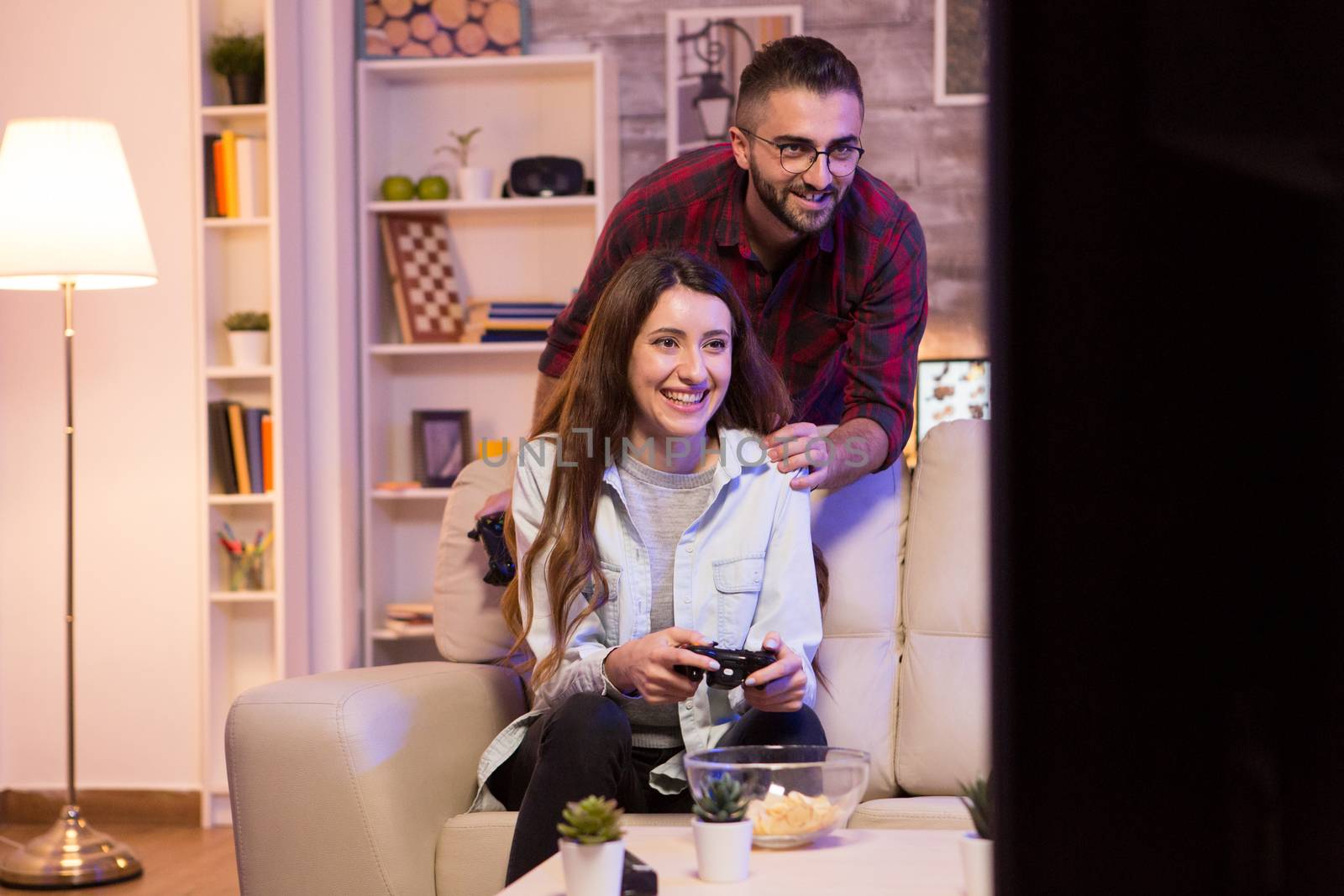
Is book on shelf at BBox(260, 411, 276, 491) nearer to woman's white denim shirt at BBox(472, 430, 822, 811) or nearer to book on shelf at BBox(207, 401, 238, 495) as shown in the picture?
book on shelf at BBox(207, 401, 238, 495)

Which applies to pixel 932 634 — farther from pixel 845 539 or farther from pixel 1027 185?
pixel 1027 185

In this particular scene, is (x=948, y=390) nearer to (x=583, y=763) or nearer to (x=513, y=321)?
(x=513, y=321)

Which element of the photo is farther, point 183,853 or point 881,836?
point 183,853

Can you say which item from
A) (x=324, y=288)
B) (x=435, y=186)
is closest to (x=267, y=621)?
(x=324, y=288)

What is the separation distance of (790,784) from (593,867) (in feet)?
1.01

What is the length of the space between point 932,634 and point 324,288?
2.39 meters

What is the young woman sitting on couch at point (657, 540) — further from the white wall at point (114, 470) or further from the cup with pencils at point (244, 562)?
the white wall at point (114, 470)

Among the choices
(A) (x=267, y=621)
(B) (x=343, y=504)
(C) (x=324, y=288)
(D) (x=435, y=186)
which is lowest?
(A) (x=267, y=621)

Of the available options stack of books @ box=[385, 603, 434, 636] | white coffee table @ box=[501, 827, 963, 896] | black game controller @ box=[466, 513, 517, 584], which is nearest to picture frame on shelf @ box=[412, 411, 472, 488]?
stack of books @ box=[385, 603, 434, 636]

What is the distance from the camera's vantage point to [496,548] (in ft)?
6.57

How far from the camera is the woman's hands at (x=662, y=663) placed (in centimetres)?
154

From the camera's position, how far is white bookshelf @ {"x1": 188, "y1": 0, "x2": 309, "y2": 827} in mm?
3537

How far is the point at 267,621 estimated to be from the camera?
3.68 m

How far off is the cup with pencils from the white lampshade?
81cm
